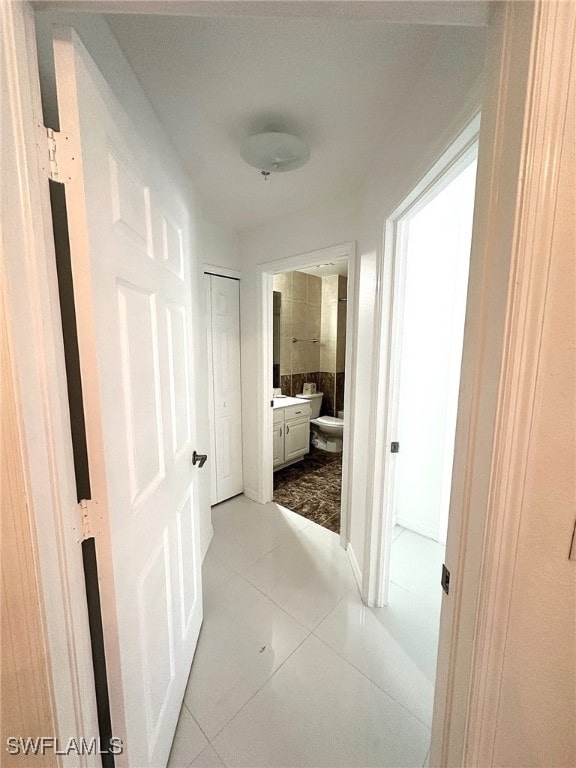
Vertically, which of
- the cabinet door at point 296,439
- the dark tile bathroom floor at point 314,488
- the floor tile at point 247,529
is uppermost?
the cabinet door at point 296,439

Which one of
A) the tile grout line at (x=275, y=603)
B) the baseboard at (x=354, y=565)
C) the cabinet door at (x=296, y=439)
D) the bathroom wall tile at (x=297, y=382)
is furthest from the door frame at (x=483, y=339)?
the bathroom wall tile at (x=297, y=382)

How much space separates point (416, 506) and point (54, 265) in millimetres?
2617

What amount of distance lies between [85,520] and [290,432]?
2.86 meters

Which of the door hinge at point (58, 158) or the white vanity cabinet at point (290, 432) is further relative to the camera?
the white vanity cabinet at point (290, 432)

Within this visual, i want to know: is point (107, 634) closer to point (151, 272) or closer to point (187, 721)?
point (187, 721)

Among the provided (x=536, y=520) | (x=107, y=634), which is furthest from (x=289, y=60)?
(x=107, y=634)

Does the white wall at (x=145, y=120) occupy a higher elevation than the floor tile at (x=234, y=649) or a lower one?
higher

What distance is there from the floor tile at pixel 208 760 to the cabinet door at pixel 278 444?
7.68 feet

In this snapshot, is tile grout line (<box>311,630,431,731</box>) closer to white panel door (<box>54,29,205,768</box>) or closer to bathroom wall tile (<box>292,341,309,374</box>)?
white panel door (<box>54,29,205,768</box>)

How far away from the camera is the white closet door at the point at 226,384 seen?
246 cm

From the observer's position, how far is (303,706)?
1167 mm

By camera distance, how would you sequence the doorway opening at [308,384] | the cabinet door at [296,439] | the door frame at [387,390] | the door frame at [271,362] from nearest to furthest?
the door frame at [387,390] → the door frame at [271,362] → the doorway opening at [308,384] → the cabinet door at [296,439]

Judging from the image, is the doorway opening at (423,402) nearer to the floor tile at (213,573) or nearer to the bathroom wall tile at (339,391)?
the floor tile at (213,573)

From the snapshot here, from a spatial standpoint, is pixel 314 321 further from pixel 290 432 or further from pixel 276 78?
pixel 276 78
